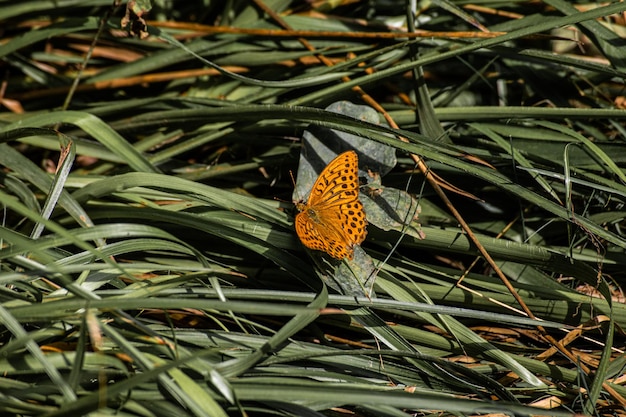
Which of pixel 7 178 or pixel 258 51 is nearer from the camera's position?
pixel 7 178

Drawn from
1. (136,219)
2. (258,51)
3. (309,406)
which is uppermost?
(258,51)

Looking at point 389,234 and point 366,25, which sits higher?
point 366,25

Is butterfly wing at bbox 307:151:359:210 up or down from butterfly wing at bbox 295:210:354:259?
up

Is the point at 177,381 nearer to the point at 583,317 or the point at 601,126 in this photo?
the point at 583,317

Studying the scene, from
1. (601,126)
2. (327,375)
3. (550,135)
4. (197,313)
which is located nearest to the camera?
(327,375)

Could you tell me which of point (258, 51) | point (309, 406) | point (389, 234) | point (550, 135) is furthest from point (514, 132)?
point (309, 406)

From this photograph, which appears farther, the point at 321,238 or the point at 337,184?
the point at 337,184

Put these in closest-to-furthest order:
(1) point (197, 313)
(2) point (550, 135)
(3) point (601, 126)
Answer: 1. (1) point (197, 313)
2. (2) point (550, 135)
3. (3) point (601, 126)

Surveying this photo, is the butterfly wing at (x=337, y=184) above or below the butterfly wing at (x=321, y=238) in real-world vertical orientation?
above
